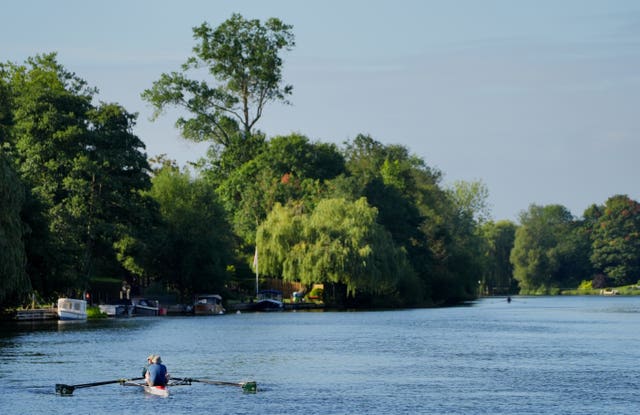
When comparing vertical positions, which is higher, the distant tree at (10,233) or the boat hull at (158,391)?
the distant tree at (10,233)

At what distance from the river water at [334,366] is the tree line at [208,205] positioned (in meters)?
9.02

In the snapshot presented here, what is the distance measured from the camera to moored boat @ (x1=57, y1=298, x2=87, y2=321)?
85.1 metres

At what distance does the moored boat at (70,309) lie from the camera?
85.1 meters

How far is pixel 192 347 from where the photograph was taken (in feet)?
204

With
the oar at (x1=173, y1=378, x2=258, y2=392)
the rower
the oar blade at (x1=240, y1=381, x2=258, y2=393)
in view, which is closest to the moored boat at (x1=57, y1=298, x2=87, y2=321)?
the oar at (x1=173, y1=378, x2=258, y2=392)

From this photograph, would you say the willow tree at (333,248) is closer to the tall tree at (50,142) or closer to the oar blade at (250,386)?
the tall tree at (50,142)

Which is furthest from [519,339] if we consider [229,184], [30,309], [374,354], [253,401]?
[229,184]

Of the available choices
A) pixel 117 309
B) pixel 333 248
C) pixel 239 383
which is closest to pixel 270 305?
pixel 333 248

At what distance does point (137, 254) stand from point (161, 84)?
40811 mm

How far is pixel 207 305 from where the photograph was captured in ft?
325

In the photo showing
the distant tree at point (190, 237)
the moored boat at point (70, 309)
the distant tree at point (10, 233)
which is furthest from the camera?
the distant tree at point (190, 237)

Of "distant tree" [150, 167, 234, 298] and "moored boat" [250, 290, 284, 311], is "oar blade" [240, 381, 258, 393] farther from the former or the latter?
"moored boat" [250, 290, 284, 311]

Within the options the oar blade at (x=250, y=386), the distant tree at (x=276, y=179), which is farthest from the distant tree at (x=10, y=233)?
the distant tree at (x=276, y=179)

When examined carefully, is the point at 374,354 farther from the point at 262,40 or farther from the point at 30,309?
the point at 262,40
